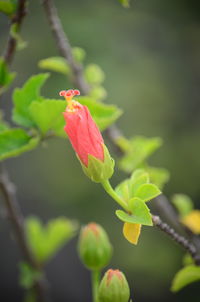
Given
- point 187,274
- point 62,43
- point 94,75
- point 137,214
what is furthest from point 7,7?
point 187,274

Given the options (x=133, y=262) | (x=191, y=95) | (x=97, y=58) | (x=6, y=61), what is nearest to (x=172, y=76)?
(x=191, y=95)

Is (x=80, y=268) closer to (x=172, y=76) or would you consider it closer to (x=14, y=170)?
(x=14, y=170)

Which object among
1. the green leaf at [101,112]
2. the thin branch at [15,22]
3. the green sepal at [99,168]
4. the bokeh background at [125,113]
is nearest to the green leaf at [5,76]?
the thin branch at [15,22]

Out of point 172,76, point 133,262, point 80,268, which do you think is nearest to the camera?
point 133,262

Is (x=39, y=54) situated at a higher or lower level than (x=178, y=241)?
lower

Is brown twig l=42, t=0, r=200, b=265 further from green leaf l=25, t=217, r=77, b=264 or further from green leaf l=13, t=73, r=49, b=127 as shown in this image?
green leaf l=25, t=217, r=77, b=264

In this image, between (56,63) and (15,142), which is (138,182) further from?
(56,63)

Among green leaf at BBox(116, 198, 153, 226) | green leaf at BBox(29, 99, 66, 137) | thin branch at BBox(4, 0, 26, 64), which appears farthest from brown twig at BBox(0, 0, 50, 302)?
green leaf at BBox(116, 198, 153, 226)
